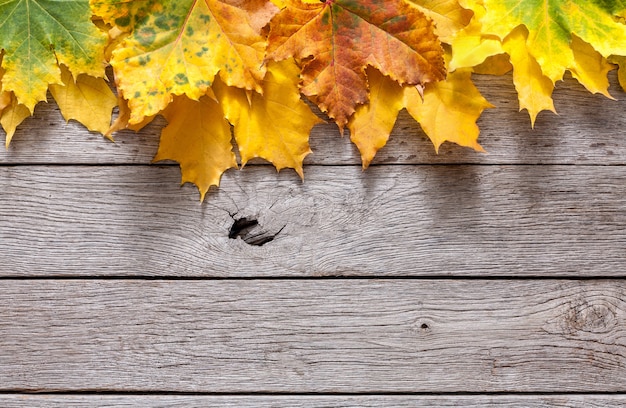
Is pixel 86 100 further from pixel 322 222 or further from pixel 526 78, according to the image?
pixel 526 78

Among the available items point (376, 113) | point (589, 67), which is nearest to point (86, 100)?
point (376, 113)

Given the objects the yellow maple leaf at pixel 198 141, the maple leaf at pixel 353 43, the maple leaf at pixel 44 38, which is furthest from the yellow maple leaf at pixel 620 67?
the maple leaf at pixel 44 38

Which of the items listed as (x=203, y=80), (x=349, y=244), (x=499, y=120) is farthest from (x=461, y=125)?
(x=203, y=80)

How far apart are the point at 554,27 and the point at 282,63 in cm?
33

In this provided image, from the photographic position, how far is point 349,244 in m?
0.74

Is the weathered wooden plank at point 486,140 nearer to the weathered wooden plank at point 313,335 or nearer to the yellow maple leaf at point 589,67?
the yellow maple leaf at point 589,67

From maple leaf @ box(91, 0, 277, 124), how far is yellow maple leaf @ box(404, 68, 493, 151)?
206mm

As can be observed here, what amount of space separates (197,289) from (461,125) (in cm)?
41

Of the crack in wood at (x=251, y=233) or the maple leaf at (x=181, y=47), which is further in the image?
the crack in wood at (x=251, y=233)

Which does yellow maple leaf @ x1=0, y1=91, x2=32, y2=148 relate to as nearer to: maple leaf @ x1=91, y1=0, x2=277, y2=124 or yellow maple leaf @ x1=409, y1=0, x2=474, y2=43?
maple leaf @ x1=91, y1=0, x2=277, y2=124

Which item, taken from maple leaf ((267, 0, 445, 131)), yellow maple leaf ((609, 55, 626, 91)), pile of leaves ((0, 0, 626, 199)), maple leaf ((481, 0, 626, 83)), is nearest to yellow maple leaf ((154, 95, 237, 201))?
pile of leaves ((0, 0, 626, 199))

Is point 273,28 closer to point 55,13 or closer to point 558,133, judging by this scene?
point 55,13

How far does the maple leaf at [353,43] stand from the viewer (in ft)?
2.11

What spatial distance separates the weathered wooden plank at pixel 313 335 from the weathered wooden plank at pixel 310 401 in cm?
1
